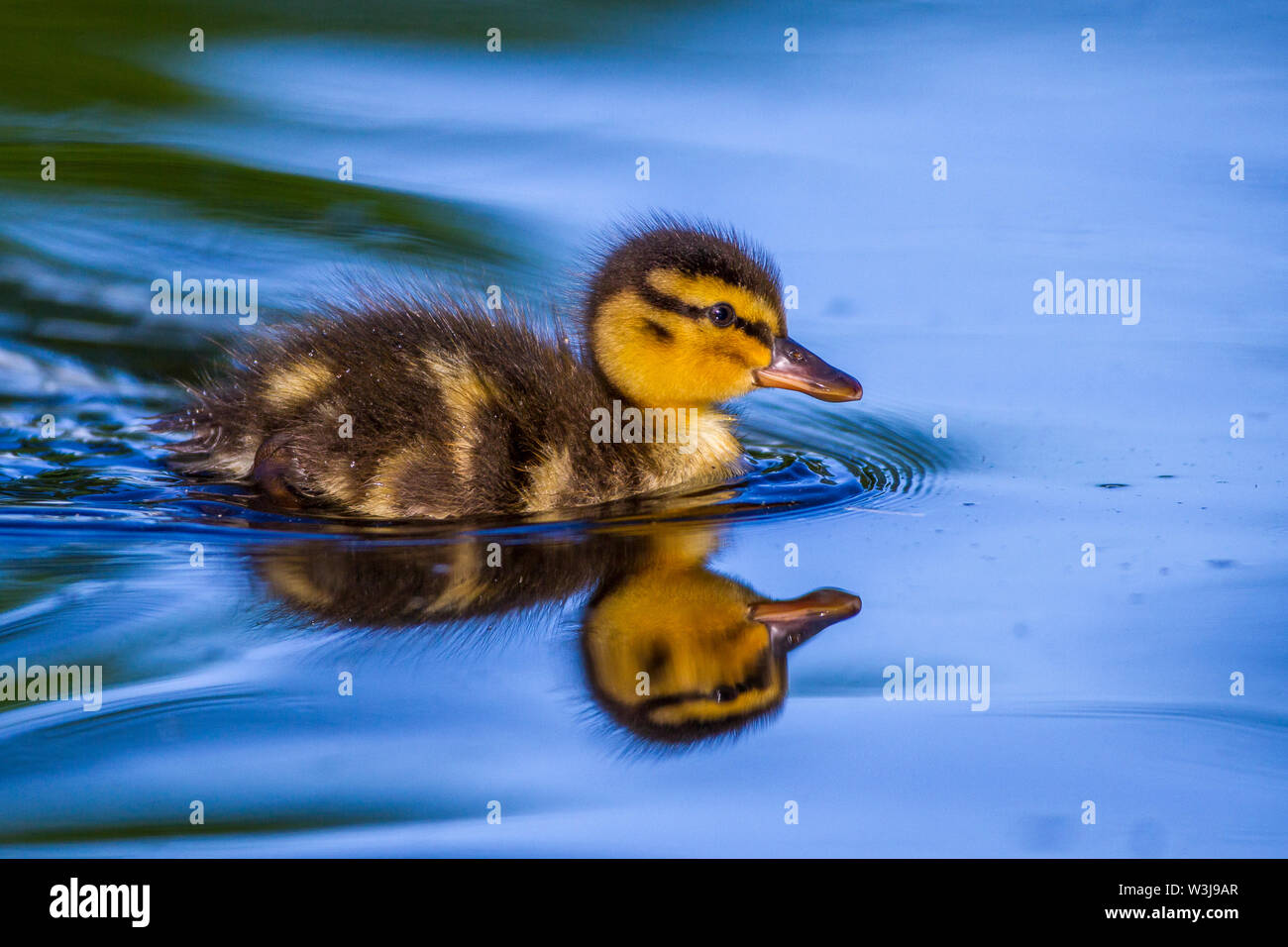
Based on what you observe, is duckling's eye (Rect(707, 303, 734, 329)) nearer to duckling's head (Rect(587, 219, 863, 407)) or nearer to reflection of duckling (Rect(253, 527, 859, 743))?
duckling's head (Rect(587, 219, 863, 407))

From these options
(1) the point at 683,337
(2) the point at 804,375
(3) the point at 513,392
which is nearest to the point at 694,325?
(1) the point at 683,337

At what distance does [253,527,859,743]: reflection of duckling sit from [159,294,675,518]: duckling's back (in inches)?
8.4

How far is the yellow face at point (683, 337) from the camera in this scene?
4070 millimetres

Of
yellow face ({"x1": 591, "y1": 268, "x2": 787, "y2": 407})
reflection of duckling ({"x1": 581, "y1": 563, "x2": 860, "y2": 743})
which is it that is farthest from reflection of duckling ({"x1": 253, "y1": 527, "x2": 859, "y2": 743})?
yellow face ({"x1": 591, "y1": 268, "x2": 787, "y2": 407})

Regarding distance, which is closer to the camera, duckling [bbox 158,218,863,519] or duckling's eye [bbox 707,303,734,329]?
duckling [bbox 158,218,863,519]

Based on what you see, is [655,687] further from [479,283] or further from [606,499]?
[479,283]

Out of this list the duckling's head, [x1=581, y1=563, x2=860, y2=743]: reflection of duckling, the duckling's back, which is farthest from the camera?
the duckling's head

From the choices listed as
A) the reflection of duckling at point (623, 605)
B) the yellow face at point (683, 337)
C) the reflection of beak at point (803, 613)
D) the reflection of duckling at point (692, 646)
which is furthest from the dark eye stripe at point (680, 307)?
the reflection of beak at point (803, 613)

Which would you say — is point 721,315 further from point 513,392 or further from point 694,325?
point 513,392

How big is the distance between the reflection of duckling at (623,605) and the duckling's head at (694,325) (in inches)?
22.0

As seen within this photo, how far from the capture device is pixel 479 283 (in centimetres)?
537

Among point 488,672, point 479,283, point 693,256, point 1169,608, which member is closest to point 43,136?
point 479,283

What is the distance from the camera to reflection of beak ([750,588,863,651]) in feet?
10.4

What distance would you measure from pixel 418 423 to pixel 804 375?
94 cm
